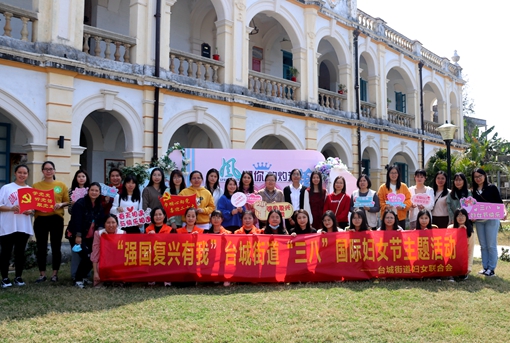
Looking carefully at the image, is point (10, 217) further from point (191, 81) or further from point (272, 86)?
point (272, 86)

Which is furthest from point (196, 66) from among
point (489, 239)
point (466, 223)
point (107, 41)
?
point (489, 239)

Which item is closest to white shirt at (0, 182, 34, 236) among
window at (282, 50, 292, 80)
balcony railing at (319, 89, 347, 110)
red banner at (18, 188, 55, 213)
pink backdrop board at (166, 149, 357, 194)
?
red banner at (18, 188, 55, 213)

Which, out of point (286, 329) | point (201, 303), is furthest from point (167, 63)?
point (286, 329)

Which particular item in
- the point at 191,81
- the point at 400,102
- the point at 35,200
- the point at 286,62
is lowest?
the point at 35,200

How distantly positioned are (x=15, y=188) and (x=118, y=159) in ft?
23.7

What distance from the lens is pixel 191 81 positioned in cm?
1202

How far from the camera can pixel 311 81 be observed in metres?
15.3

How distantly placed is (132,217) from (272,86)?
8.78 m

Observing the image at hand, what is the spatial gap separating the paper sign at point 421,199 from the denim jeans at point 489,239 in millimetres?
888

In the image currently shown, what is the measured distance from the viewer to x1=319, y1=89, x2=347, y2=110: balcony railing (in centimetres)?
1636

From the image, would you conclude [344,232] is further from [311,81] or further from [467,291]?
[311,81]

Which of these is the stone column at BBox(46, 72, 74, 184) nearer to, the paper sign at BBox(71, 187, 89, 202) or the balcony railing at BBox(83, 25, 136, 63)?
the balcony railing at BBox(83, 25, 136, 63)

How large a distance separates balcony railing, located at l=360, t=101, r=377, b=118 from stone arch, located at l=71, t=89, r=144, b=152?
10185 mm

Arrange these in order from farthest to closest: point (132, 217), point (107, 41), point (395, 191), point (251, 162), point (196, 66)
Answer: point (196, 66), point (107, 41), point (251, 162), point (395, 191), point (132, 217)
